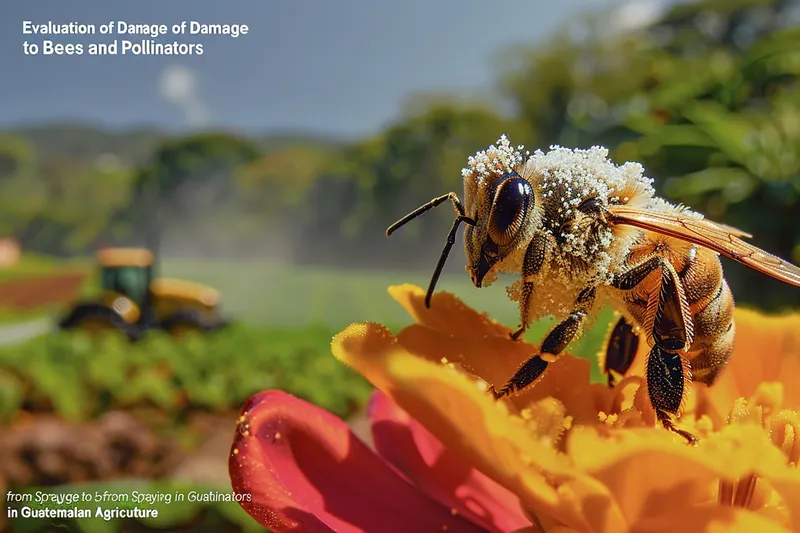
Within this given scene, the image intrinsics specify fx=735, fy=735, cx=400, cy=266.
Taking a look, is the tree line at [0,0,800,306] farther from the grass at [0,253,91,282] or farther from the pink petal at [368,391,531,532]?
the pink petal at [368,391,531,532]

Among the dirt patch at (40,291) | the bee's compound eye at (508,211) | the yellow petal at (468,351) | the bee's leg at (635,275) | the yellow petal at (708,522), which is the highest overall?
the bee's compound eye at (508,211)

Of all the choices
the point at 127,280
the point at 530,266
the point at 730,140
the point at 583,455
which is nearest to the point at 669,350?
the point at 530,266

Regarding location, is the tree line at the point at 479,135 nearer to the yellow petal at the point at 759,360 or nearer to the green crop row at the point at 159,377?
the green crop row at the point at 159,377

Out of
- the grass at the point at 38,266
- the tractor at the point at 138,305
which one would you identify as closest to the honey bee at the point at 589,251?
the tractor at the point at 138,305

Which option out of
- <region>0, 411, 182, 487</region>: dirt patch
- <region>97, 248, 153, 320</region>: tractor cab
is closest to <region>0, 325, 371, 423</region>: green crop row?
<region>0, 411, 182, 487</region>: dirt patch

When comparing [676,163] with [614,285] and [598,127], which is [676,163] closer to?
[598,127]

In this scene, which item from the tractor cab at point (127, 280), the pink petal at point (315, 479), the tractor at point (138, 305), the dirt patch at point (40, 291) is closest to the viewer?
the pink petal at point (315, 479)

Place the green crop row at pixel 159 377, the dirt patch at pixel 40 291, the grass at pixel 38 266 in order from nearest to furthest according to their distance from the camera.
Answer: the green crop row at pixel 159 377 → the dirt patch at pixel 40 291 → the grass at pixel 38 266
